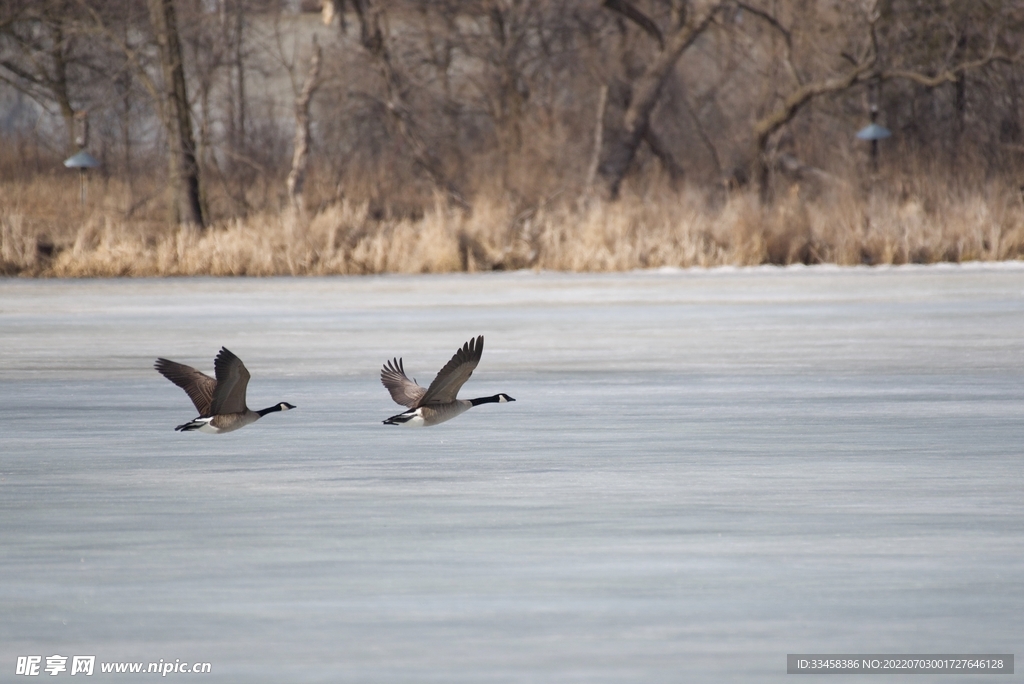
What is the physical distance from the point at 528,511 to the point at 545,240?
50.7ft

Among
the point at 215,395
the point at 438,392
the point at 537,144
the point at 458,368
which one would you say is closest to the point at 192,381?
the point at 215,395

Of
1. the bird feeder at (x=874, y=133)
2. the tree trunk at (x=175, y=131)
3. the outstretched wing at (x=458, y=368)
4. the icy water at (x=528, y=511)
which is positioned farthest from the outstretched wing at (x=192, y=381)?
the bird feeder at (x=874, y=133)

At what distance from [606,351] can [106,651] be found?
739cm

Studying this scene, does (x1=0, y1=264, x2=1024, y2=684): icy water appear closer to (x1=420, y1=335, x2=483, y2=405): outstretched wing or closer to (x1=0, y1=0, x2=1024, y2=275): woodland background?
(x1=420, y1=335, x2=483, y2=405): outstretched wing

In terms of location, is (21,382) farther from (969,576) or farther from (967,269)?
(967,269)

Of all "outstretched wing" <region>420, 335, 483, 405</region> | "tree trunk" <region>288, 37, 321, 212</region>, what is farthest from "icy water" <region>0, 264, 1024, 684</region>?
"tree trunk" <region>288, 37, 321, 212</region>

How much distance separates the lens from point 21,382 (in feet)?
29.9

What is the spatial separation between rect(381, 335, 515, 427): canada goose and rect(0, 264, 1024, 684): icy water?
20 cm

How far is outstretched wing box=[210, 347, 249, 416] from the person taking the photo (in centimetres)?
597

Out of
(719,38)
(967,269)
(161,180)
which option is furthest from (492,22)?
(967,269)

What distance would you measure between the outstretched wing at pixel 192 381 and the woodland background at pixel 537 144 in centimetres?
1356

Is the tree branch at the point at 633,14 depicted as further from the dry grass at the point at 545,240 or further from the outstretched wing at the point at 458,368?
the outstretched wing at the point at 458,368

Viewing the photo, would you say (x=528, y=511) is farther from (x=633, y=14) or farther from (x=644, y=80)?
(x=644, y=80)

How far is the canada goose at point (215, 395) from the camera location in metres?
6.08
